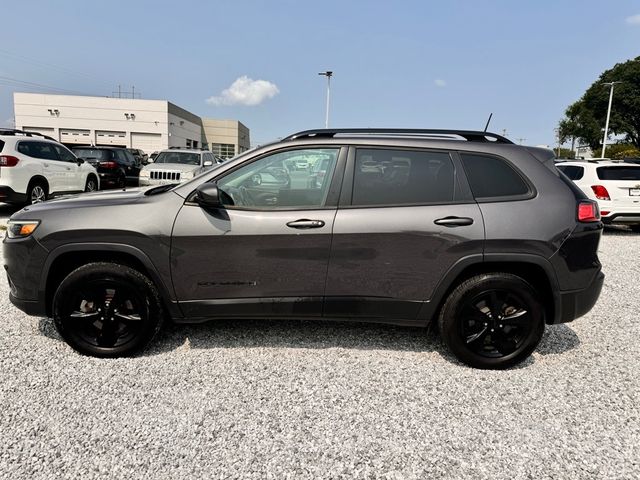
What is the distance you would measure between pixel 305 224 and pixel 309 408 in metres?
1.23

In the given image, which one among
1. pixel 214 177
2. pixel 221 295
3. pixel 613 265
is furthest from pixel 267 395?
pixel 613 265

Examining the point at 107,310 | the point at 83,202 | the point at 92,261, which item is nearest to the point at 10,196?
the point at 83,202

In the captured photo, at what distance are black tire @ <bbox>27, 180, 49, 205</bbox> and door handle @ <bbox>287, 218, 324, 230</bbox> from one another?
326 inches

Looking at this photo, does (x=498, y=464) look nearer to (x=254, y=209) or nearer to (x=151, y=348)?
(x=254, y=209)

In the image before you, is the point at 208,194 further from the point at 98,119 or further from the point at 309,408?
the point at 98,119

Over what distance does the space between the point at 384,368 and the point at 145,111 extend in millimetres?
57594

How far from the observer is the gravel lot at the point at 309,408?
223 centimetres

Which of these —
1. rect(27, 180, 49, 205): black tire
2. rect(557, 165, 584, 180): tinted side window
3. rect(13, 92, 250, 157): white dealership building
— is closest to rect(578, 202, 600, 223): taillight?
rect(557, 165, 584, 180): tinted side window

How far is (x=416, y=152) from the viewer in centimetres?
319

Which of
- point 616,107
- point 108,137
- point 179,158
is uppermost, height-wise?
point 616,107

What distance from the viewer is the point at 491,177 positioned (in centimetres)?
314

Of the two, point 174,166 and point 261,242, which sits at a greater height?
point 174,166

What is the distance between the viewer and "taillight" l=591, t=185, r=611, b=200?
356 inches

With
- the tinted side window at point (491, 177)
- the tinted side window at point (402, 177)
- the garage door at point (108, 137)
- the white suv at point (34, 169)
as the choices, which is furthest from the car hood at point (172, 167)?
the garage door at point (108, 137)
